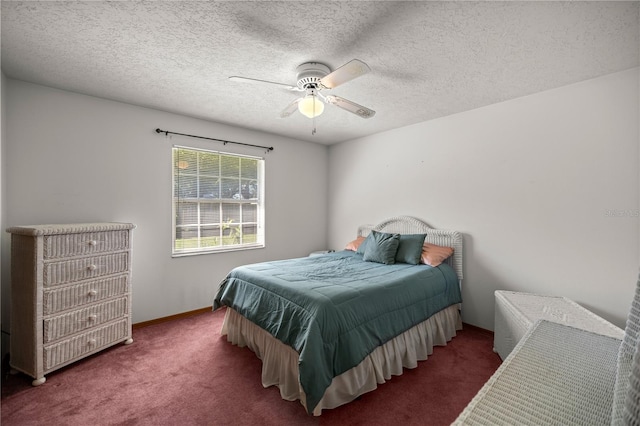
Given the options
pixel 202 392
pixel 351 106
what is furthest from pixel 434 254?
pixel 202 392

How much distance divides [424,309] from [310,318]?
4.03 ft

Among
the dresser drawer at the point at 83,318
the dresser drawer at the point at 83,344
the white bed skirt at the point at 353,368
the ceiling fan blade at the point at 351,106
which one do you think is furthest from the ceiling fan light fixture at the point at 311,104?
the dresser drawer at the point at 83,344

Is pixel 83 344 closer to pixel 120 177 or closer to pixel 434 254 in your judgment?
pixel 120 177

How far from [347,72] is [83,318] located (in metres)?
2.90

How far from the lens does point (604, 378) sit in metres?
0.93

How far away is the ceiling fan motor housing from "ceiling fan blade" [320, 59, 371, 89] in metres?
0.22

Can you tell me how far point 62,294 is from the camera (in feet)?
7.12

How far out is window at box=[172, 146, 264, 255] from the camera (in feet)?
11.1

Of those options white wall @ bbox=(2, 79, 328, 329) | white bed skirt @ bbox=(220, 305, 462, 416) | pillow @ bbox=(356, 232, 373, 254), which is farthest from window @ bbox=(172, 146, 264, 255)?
pillow @ bbox=(356, 232, 373, 254)

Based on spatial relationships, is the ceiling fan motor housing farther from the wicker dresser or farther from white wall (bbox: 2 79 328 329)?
the wicker dresser

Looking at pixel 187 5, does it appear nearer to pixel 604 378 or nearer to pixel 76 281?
pixel 76 281

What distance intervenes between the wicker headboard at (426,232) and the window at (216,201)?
1737mm

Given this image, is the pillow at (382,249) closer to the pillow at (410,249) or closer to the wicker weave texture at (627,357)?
the pillow at (410,249)

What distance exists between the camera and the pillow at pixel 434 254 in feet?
9.66
